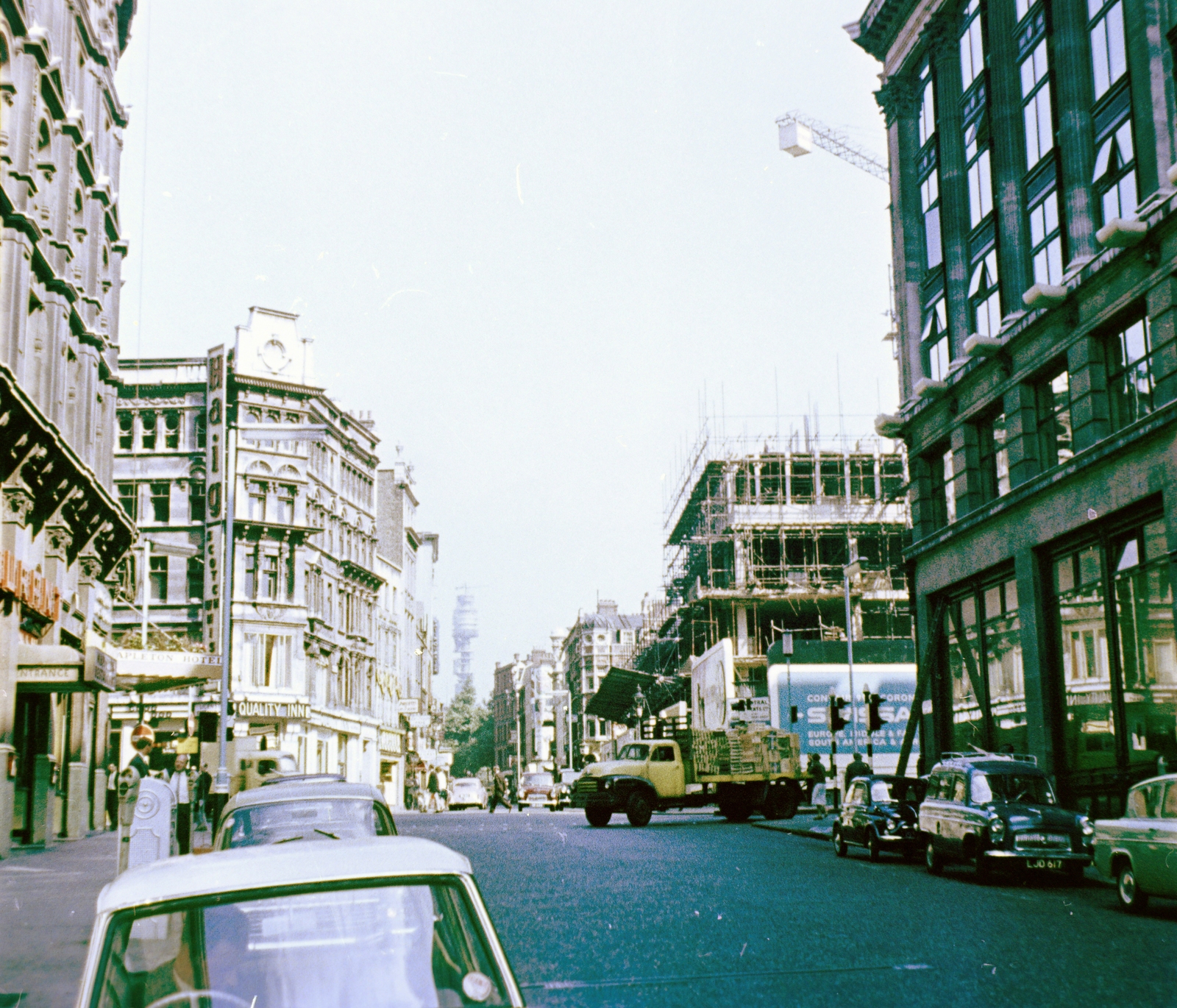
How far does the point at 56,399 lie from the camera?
3123 centimetres

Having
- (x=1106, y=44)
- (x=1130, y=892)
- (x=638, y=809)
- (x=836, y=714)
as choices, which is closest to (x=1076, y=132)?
(x=1106, y=44)

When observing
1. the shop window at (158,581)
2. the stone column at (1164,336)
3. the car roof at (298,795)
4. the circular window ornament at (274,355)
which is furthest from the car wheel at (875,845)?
the circular window ornament at (274,355)

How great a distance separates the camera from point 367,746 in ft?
264

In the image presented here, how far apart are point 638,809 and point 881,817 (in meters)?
14.9

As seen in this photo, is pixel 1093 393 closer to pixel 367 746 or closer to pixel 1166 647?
pixel 1166 647

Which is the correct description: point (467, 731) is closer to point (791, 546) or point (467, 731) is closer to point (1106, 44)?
point (791, 546)

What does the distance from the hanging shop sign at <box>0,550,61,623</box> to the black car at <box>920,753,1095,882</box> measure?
53.7 ft

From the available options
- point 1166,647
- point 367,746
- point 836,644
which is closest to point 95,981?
point 1166,647

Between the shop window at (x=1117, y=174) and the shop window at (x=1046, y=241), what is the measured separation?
5.72 ft

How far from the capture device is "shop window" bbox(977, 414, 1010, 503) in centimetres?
3066

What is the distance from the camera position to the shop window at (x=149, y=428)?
6456 centimetres

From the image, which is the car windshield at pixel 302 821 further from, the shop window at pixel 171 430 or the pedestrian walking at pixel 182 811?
the shop window at pixel 171 430

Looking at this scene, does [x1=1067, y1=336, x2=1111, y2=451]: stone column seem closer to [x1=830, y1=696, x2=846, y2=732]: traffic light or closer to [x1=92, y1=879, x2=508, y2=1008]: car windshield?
[x1=830, y1=696, x2=846, y2=732]: traffic light

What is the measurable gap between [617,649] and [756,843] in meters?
117
